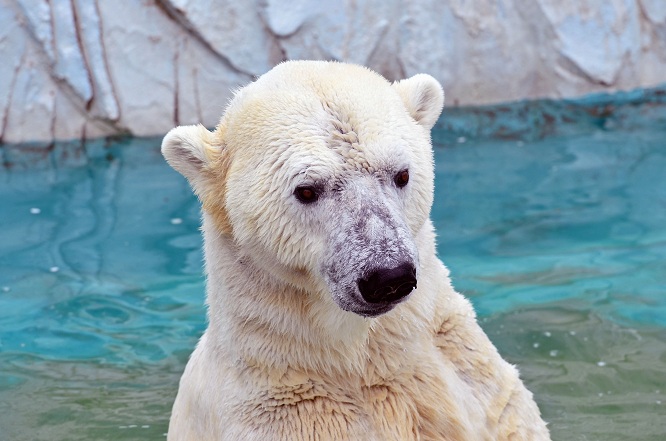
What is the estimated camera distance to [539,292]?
5.26m

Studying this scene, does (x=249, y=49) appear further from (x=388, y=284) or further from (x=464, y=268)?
(x=388, y=284)

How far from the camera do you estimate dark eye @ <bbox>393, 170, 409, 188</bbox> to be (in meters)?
2.35

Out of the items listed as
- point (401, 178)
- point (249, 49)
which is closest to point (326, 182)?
point (401, 178)

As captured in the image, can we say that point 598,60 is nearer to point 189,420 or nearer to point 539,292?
point 539,292

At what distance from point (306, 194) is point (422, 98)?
50 cm

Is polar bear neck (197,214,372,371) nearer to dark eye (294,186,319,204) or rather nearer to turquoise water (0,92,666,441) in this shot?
dark eye (294,186,319,204)

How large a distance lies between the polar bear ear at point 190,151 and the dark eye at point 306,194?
35 cm

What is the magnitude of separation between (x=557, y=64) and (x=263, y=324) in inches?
258

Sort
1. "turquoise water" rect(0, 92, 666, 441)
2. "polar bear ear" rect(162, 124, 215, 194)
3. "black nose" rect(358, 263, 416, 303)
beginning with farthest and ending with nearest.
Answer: "turquoise water" rect(0, 92, 666, 441) → "polar bear ear" rect(162, 124, 215, 194) → "black nose" rect(358, 263, 416, 303)

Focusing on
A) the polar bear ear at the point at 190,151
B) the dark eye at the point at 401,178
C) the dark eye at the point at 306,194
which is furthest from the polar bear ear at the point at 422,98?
the polar bear ear at the point at 190,151

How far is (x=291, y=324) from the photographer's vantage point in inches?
96.0

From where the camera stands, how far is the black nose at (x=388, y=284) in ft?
7.00

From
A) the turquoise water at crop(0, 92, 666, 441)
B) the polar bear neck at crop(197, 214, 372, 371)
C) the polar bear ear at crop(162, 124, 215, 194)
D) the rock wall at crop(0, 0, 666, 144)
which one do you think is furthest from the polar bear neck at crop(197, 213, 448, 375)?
the rock wall at crop(0, 0, 666, 144)

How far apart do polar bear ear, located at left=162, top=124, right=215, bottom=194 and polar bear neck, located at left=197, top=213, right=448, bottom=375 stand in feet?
0.61
